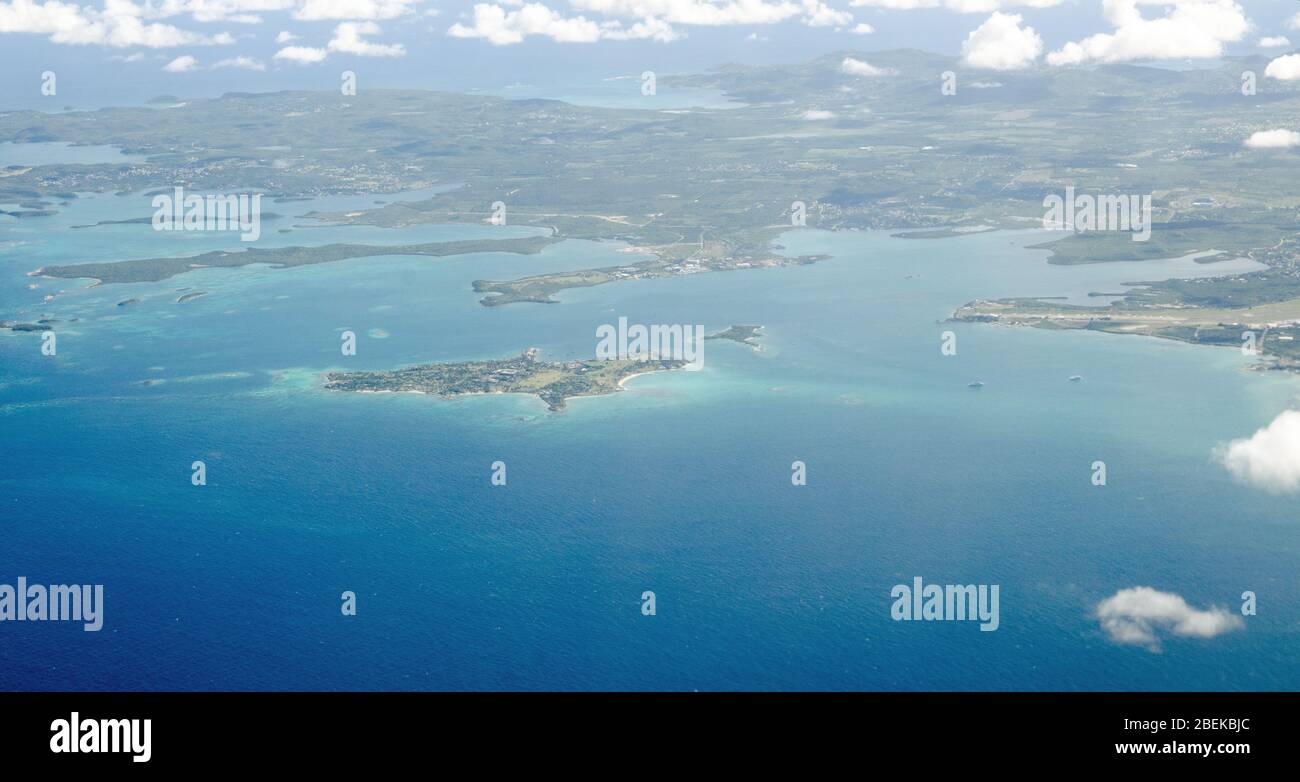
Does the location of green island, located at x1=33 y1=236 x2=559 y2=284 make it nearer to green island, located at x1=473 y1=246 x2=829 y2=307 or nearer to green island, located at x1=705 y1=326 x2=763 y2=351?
green island, located at x1=473 y1=246 x2=829 y2=307

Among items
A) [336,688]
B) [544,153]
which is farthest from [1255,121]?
[336,688]

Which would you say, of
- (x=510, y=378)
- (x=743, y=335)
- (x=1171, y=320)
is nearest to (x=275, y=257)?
(x=510, y=378)

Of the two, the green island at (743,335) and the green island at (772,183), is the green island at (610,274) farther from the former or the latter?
the green island at (743,335)

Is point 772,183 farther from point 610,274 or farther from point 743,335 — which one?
point 743,335

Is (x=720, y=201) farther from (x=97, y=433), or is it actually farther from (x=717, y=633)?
(x=717, y=633)

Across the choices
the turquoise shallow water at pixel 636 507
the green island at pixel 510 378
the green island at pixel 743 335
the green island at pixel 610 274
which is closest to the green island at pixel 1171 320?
the turquoise shallow water at pixel 636 507
